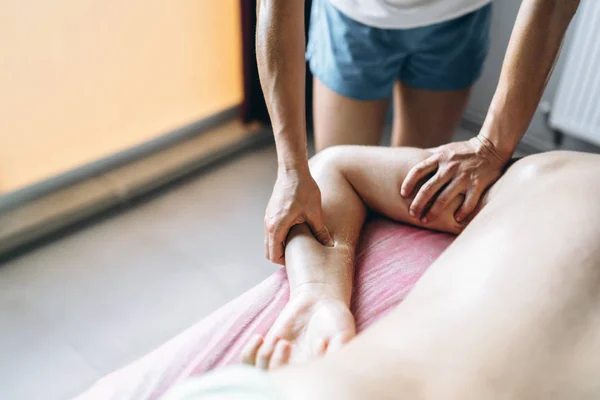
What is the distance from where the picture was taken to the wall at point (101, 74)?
6.10ft

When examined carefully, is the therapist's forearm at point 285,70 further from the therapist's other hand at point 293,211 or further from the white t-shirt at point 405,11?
the white t-shirt at point 405,11

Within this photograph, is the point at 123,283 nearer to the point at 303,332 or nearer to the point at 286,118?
the point at 286,118

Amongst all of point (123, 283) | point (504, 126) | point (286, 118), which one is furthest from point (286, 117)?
point (123, 283)

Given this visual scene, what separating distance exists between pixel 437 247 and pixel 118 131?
1.57 meters

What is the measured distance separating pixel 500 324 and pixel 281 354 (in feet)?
1.02

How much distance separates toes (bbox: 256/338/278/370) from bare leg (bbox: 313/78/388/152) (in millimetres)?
746

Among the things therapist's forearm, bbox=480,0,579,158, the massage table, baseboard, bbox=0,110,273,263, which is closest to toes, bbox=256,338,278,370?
the massage table

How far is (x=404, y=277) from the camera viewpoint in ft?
3.37

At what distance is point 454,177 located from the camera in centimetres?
108

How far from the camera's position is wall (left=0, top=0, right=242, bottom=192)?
73.2 inches

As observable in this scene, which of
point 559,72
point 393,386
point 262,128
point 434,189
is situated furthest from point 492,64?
point 393,386

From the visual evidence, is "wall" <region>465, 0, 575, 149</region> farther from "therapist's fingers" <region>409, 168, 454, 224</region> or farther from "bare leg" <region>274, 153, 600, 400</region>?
"bare leg" <region>274, 153, 600, 400</region>

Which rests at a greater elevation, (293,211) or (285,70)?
(285,70)

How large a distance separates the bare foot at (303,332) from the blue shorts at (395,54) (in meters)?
0.64
